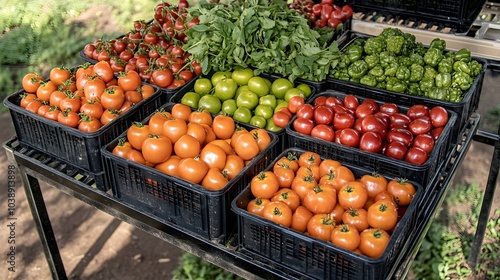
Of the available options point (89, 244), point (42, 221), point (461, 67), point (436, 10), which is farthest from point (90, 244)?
point (436, 10)

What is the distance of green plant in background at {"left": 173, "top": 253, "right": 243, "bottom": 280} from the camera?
137 inches

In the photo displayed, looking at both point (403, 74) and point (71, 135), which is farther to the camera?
point (403, 74)

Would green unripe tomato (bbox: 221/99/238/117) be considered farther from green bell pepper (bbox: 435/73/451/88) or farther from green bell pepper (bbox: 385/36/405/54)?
green bell pepper (bbox: 435/73/451/88)

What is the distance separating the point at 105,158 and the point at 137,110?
0.39m

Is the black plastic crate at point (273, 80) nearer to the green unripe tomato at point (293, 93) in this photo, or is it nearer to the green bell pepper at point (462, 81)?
the green unripe tomato at point (293, 93)

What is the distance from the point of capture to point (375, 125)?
7.95 ft

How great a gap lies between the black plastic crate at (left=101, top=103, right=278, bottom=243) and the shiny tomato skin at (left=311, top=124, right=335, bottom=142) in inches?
7.7

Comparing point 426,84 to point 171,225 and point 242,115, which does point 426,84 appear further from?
point 171,225

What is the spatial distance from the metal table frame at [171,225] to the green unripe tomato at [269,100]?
0.88m

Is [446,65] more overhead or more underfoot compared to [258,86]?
more overhead

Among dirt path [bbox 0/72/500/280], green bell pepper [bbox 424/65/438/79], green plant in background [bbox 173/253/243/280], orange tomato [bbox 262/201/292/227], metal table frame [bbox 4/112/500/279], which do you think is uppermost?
green bell pepper [bbox 424/65/438/79]

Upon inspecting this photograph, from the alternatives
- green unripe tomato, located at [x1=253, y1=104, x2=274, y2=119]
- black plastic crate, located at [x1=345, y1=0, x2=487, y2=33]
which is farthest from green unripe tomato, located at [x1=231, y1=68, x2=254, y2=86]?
black plastic crate, located at [x1=345, y1=0, x2=487, y2=33]

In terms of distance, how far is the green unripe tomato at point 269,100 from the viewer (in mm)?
2816

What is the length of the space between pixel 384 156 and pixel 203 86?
3.65 ft
